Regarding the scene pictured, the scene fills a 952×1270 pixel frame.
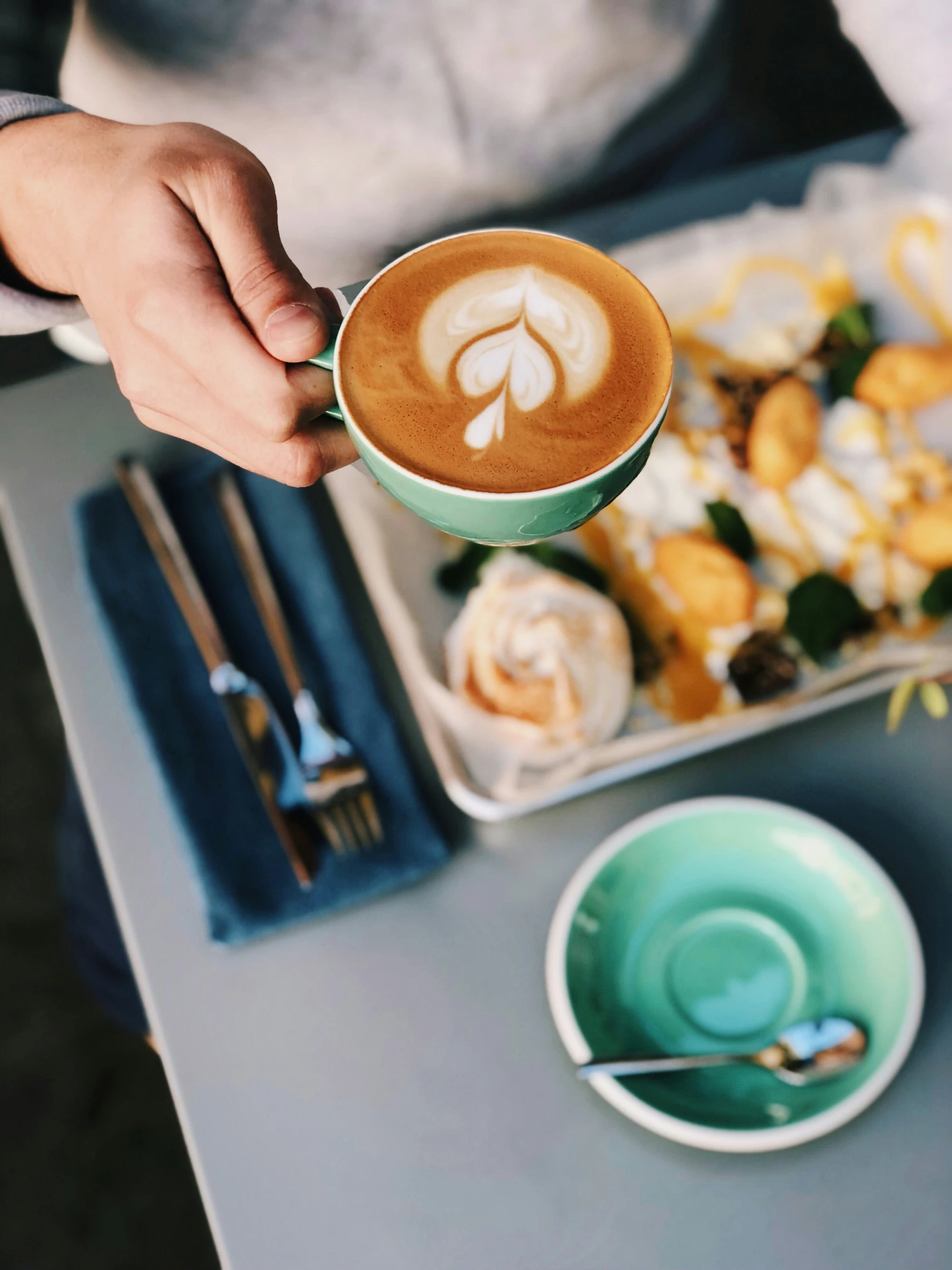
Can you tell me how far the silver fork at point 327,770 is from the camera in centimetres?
75

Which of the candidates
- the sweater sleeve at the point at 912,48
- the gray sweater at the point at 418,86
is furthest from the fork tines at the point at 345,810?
the sweater sleeve at the point at 912,48

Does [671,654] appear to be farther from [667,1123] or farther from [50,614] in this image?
[50,614]

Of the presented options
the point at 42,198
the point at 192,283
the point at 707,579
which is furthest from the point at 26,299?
the point at 707,579

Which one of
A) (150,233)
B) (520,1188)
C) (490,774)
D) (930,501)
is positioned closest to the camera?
(150,233)

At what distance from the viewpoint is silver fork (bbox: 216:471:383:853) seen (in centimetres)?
75

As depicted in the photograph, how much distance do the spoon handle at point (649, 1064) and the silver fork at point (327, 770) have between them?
236mm

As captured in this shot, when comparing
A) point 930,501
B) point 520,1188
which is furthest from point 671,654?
point 520,1188

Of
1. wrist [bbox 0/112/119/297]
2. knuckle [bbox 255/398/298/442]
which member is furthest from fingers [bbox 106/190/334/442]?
wrist [bbox 0/112/119/297]

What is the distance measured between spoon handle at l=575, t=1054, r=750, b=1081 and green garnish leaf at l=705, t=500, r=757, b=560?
0.44m

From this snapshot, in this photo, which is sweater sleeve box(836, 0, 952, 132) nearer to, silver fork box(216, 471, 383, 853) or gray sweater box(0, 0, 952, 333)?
gray sweater box(0, 0, 952, 333)

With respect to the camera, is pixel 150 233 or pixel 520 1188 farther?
pixel 520 1188

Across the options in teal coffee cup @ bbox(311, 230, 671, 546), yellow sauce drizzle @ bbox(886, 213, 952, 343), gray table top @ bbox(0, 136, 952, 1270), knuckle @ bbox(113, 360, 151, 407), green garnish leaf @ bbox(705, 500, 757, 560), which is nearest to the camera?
teal coffee cup @ bbox(311, 230, 671, 546)

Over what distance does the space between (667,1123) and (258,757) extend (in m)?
0.41

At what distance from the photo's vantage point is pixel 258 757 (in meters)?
0.77
